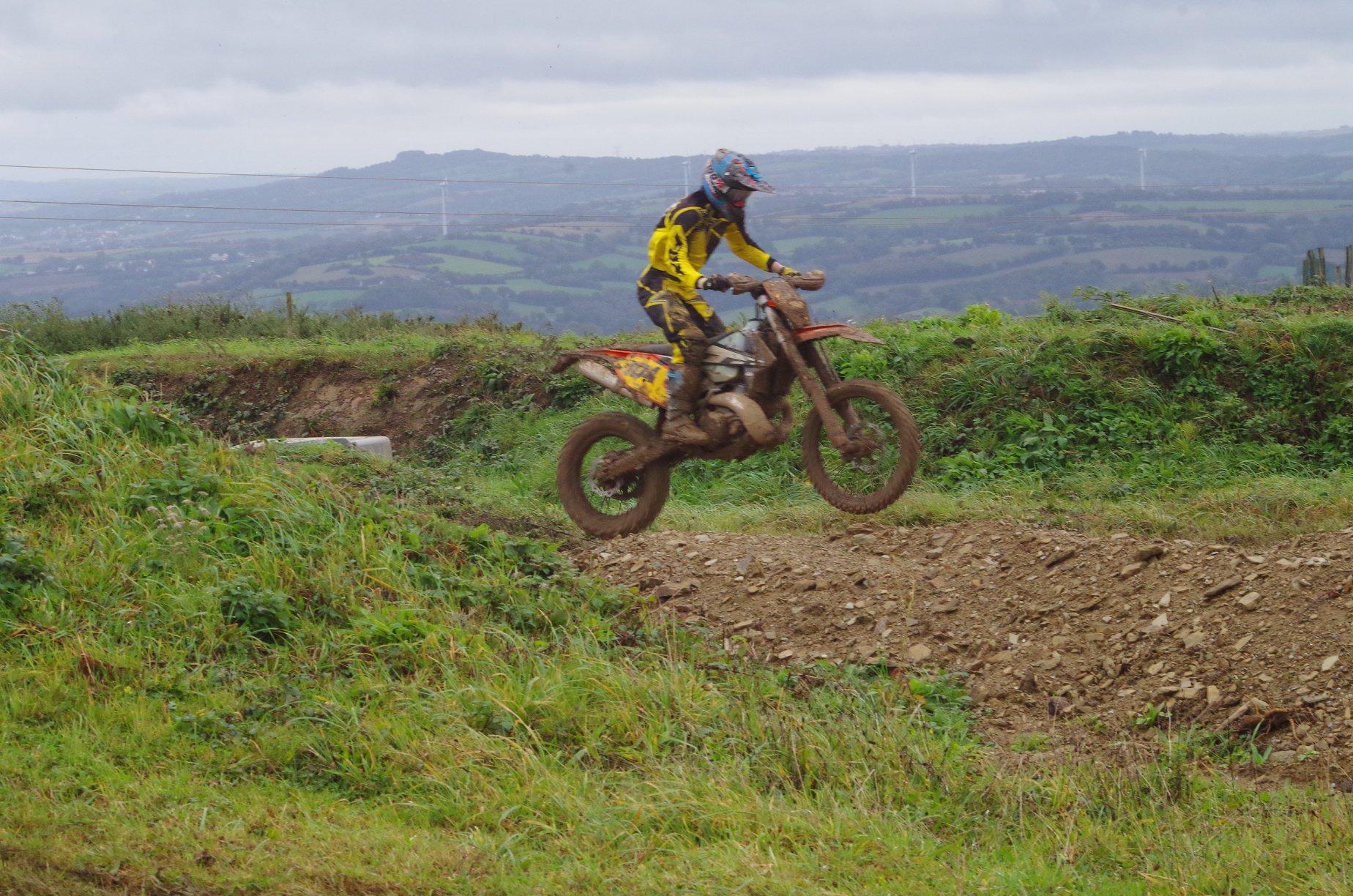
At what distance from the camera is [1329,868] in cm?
420

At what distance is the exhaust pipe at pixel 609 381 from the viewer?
872 centimetres

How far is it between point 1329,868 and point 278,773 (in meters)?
3.98

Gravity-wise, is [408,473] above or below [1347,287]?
below

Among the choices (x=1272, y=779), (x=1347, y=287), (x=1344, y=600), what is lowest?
(x=1272, y=779)

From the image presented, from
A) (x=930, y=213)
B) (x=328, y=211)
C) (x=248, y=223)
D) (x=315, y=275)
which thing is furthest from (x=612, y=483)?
(x=930, y=213)

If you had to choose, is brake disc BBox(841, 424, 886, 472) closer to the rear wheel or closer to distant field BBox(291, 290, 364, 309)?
the rear wheel

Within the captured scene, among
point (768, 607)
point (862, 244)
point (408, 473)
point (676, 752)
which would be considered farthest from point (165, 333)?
point (862, 244)

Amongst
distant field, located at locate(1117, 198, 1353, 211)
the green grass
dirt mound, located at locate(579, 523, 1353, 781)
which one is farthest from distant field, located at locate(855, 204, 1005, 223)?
the green grass

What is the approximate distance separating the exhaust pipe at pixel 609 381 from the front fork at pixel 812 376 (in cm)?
106

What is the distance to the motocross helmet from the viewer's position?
26.3ft

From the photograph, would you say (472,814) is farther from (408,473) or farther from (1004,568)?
(408,473)

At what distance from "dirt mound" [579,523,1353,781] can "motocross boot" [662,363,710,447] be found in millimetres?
741

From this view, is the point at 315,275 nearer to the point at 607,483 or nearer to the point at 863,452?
the point at 607,483

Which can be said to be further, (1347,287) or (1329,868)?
(1347,287)
